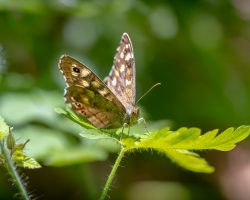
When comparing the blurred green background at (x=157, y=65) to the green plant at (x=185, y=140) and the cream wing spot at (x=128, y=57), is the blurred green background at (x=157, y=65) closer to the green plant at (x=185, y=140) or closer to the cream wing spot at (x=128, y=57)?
the cream wing spot at (x=128, y=57)

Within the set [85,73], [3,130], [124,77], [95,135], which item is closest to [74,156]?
[124,77]

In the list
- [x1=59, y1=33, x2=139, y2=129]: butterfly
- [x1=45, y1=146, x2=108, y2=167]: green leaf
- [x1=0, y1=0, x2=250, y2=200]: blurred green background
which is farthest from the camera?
[x1=0, y1=0, x2=250, y2=200]: blurred green background

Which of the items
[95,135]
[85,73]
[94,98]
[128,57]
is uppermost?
[128,57]

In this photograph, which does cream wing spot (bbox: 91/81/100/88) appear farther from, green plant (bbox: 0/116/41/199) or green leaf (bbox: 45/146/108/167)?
green leaf (bbox: 45/146/108/167)

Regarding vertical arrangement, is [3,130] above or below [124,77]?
below

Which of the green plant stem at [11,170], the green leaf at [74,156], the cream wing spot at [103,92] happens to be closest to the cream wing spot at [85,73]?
the cream wing spot at [103,92]

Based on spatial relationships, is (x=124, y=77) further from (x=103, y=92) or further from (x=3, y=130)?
(x=3, y=130)

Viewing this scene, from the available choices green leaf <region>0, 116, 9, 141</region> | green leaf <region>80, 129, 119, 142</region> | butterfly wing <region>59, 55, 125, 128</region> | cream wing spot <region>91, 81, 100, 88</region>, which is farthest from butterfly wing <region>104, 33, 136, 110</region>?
green leaf <region>0, 116, 9, 141</region>
